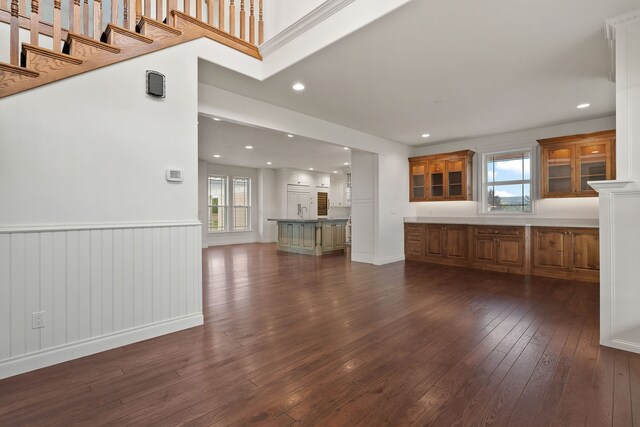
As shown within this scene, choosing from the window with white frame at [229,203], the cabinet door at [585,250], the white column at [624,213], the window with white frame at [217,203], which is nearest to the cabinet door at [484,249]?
the cabinet door at [585,250]

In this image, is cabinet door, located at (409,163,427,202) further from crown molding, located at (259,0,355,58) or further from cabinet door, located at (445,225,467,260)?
crown molding, located at (259,0,355,58)

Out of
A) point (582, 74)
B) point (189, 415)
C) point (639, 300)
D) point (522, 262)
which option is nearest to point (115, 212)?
→ point (189, 415)

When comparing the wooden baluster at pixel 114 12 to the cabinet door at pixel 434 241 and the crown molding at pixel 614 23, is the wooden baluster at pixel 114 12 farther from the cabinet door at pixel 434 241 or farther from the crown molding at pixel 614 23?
the cabinet door at pixel 434 241

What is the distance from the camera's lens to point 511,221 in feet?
18.8

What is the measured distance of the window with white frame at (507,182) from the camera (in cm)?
590

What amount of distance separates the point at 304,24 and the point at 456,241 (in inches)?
195

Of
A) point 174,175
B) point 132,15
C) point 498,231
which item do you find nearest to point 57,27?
point 132,15

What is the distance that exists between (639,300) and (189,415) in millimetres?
3294

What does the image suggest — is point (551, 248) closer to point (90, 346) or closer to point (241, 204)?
point (90, 346)

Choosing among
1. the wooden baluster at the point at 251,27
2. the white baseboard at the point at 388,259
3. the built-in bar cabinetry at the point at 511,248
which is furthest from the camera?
the white baseboard at the point at 388,259

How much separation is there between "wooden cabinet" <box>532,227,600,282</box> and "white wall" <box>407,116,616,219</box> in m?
0.67

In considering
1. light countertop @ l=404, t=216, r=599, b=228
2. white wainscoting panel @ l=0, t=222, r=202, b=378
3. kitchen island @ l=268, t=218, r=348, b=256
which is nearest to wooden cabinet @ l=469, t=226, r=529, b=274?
light countertop @ l=404, t=216, r=599, b=228

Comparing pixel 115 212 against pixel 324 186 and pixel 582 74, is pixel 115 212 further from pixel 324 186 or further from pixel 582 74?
pixel 324 186

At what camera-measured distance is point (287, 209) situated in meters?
11.1
